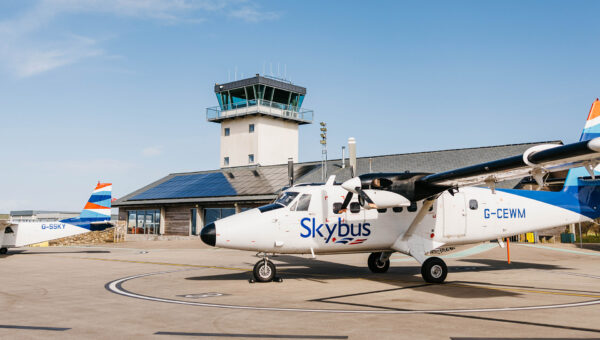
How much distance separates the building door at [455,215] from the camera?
618 inches

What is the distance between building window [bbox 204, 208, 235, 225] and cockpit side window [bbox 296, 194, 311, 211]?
29.8 metres

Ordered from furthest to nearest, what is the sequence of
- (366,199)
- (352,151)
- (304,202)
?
(352,151) < (304,202) < (366,199)

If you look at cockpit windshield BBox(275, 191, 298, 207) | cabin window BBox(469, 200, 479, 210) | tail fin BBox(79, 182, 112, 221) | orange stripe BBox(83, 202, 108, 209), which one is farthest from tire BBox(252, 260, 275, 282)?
orange stripe BBox(83, 202, 108, 209)

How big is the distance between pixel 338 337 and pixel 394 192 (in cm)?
658

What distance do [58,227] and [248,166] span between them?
27.3 metres

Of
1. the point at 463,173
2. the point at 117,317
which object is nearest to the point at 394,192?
the point at 463,173

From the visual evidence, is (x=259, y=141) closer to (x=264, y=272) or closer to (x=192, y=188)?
(x=192, y=188)

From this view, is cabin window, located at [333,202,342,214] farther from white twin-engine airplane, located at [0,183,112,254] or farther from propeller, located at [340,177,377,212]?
white twin-engine airplane, located at [0,183,112,254]

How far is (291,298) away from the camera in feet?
38.2

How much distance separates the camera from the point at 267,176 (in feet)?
156

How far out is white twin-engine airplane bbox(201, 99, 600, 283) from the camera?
522 inches

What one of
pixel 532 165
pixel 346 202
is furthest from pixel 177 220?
pixel 532 165

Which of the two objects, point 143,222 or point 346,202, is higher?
point 346,202

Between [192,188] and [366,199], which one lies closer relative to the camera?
[366,199]
